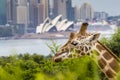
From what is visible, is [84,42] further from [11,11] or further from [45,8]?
[11,11]

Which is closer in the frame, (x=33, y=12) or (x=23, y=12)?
(x=33, y=12)

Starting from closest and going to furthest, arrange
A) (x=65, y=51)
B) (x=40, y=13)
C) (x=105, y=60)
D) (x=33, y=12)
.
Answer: (x=105, y=60)
(x=65, y=51)
(x=40, y=13)
(x=33, y=12)

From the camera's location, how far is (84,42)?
3.09m

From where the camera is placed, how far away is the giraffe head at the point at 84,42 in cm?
303

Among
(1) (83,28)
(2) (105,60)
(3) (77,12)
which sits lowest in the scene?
(3) (77,12)

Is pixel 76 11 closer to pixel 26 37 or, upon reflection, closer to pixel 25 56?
pixel 26 37

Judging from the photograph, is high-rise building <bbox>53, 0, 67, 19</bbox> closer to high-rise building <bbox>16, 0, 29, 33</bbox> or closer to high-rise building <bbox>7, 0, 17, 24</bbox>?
high-rise building <bbox>16, 0, 29, 33</bbox>

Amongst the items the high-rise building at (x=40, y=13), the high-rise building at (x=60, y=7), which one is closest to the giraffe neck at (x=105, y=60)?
the high-rise building at (x=60, y=7)

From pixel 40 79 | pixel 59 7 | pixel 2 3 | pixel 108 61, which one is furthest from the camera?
pixel 59 7

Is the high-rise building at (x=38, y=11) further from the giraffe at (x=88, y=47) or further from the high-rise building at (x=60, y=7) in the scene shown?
the giraffe at (x=88, y=47)

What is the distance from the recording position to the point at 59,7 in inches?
2127

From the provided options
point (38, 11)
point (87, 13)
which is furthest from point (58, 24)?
point (38, 11)

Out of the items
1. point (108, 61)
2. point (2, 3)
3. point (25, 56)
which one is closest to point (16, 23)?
point (2, 3)

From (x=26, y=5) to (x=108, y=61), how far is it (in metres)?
52.5
